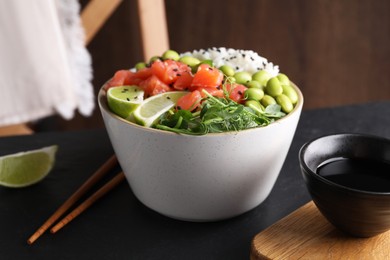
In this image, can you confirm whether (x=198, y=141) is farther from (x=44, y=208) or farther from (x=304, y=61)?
(x=304, y=61)

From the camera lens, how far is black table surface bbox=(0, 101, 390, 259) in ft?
3.14

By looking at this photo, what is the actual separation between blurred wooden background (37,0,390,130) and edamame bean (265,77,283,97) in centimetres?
150

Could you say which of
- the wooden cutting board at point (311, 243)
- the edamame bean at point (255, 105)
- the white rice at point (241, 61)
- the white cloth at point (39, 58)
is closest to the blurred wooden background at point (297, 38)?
the white cloth at point (39, 58)

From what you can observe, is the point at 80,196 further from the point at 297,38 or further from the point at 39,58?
the point at 297,38

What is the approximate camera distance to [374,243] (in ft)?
3.00

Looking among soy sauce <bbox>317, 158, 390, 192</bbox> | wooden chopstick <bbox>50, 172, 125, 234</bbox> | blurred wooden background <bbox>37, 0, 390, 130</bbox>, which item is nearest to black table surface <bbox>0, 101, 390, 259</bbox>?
wooden chopstick <bbox>50, 172, 125, 234</bbox>

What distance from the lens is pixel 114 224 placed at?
1028 mm

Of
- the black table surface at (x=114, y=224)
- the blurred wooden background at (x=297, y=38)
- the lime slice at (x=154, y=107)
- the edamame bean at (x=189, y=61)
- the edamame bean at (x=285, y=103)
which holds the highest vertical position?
the edamame bean at (x=189, y=61)

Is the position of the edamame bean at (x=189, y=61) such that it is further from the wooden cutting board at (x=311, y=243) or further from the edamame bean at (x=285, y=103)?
the wooden cutting board at (x=311, y=243)

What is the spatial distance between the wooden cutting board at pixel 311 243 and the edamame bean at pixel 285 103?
19cm

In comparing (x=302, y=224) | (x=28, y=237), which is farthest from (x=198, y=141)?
(x=28, y=237)

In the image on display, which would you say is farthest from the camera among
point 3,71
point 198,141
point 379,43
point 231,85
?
point 379,43

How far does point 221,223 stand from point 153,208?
0.13 meters

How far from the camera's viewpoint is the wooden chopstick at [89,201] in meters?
1.01
